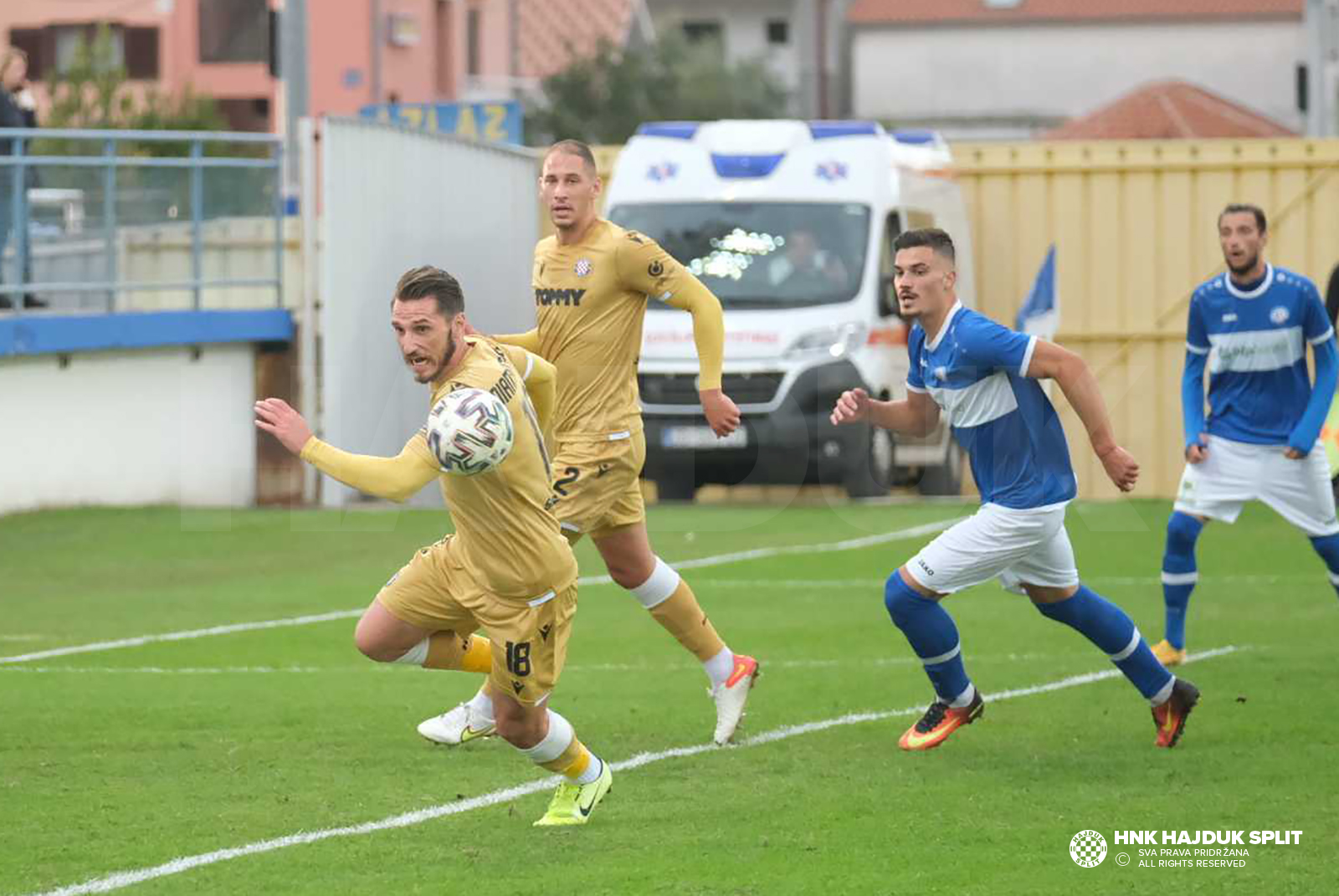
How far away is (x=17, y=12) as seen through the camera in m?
62.5

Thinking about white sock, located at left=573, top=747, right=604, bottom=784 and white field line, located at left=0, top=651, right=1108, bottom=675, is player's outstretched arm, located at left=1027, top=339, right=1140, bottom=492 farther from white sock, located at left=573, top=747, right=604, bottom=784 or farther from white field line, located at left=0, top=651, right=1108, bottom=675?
white field line, located at left=0, top=651, right=1108, bottom=675

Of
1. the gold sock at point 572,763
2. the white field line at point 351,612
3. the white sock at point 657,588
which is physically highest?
the white sock at point 657,588

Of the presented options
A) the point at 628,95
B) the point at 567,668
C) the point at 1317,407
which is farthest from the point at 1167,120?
the point at 567,668

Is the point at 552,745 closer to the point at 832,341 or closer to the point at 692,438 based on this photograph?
the point at 692,438

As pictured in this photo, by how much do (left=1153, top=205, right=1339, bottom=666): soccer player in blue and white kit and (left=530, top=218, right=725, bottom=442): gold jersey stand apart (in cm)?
294

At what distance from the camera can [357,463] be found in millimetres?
6672

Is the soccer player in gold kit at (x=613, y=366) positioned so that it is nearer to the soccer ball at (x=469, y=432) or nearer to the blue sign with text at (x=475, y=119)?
the soccer ball at (x=469, y=432)

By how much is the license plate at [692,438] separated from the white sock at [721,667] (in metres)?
9.74

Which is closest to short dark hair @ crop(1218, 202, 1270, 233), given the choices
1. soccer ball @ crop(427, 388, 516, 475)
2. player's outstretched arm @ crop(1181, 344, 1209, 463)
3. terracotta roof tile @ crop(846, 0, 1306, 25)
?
player's outstretched arm @ crop(1181, 344, 1209, 463)

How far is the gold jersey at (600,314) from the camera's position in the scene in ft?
30.0

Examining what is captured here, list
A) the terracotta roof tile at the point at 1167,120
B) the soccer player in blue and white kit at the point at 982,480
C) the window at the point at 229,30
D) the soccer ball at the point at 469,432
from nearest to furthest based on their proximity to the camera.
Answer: the soccer ball at the point at 469,432 → the soccer player in blue and white kit at the point at 982,480 → the terracotta roof tile at the point at 1167,120 → the window at the point at 229,30

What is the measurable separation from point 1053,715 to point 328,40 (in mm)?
47601

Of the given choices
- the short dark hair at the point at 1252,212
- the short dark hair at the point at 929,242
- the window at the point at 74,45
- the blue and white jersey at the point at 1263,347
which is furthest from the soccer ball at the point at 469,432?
the window at the point at 74,45

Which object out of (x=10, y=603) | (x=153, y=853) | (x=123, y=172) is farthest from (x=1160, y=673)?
(x=123, y=172)
